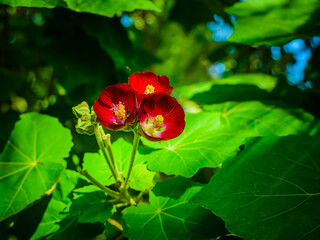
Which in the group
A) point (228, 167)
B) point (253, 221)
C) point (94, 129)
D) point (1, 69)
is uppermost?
point (1, 69)

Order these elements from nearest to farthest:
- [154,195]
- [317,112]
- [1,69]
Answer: [154,195] → [317,112] → [1,69]

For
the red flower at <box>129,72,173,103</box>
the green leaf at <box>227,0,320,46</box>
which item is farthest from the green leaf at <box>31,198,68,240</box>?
the green leaf at <box>227,0,320,46</box>

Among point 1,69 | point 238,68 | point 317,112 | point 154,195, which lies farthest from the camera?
point 238,68

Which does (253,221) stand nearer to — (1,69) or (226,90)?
(226,90)

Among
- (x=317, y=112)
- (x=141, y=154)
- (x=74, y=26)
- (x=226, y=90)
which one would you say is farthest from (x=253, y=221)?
(x=74, y=26)

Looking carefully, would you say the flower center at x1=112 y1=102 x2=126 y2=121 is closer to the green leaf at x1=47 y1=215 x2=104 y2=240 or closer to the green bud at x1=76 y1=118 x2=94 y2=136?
the green bud at x1=76 y1=118 x2=94 y2=136

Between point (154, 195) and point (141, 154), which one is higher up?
point (141, 154)

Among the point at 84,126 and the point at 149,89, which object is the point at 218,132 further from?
the point at 84,126
